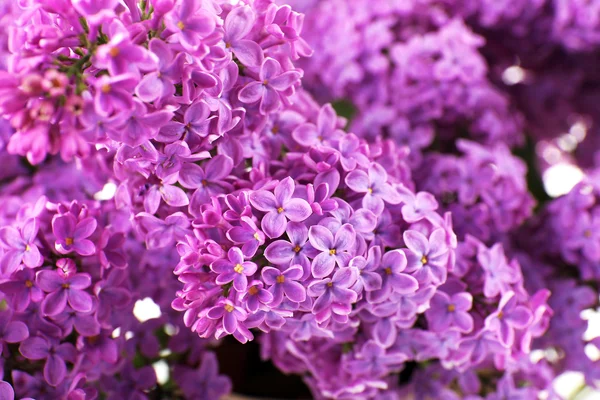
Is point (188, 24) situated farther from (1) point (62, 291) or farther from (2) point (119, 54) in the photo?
(1) point (62, 291)

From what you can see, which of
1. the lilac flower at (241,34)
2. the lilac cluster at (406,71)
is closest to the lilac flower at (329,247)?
the lilac flower at (241,34)

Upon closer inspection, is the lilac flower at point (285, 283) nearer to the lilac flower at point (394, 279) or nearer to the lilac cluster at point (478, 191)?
the lilac flower at point (394, 279)

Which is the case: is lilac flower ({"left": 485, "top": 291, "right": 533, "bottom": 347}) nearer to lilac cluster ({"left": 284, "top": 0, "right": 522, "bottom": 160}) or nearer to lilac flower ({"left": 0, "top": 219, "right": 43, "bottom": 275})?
lilac cluster ({"left": 284, "top": 0, "right": 522, "bottom": 160})

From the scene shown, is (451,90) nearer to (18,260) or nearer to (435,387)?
(435,387)

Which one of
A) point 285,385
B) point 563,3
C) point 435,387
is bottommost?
point 285,385

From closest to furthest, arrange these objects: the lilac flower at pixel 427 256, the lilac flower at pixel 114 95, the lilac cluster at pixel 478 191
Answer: the lilac flower at pixel 114 95, the lilac flower at pixel 427 256, the lilac cluster at pixel 478 191

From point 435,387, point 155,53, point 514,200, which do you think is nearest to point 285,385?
point 435,387
